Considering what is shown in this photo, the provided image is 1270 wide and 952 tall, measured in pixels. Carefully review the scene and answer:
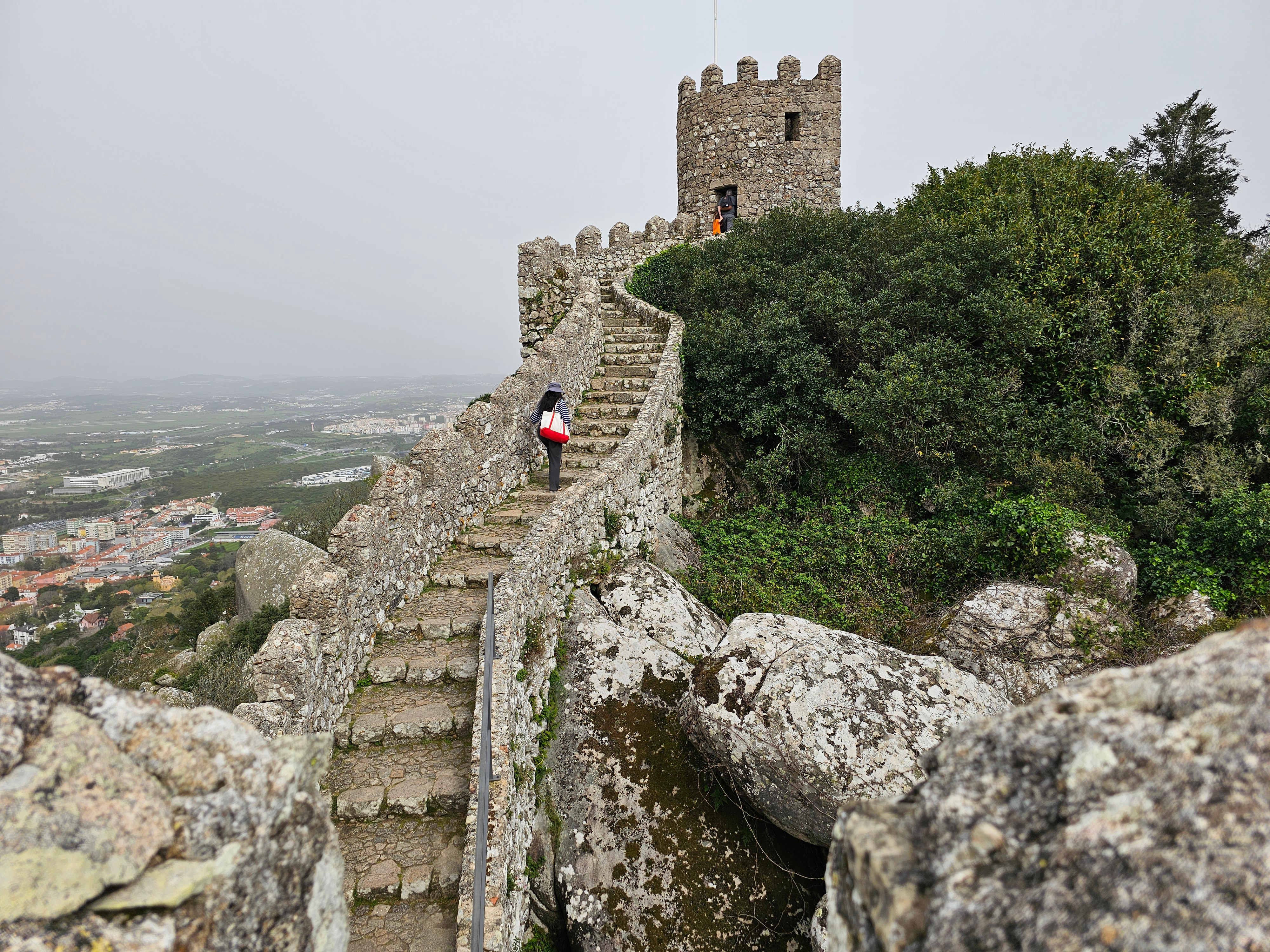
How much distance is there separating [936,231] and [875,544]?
638 centimetres

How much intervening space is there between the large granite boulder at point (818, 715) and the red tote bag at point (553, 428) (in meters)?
3.93

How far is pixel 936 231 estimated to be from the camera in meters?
11.2

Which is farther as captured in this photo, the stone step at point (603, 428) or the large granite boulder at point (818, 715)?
the stone step at point (603, 428)

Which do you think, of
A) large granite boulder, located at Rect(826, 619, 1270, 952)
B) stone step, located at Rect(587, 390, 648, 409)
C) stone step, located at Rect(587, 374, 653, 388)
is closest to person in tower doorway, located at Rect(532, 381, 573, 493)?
stone step, located at Rect(587, 390, 648, 409)

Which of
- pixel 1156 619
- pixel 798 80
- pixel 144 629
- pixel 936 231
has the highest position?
pixel 798 80

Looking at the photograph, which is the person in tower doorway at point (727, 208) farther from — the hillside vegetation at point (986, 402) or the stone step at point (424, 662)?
the stone step at point (424, 662)

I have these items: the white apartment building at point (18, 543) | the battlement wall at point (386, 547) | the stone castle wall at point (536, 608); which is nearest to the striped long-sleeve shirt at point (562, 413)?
the battlement wall at point (386, 547)

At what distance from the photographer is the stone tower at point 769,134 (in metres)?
18.0

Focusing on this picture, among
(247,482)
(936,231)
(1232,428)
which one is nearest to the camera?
Result: (1232,428)

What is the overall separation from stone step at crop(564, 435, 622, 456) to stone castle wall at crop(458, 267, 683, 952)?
616 millimetres

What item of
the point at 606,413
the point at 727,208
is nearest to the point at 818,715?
the point at 606,413

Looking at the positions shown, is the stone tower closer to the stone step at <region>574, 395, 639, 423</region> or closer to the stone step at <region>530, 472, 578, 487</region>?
the stone step at <region>574, 395, 639, 423</region>

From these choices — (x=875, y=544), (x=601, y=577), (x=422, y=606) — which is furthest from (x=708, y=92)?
(x=422, y=606)

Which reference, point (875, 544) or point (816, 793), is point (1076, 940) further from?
point (875, 544)
